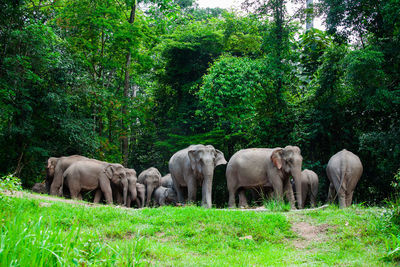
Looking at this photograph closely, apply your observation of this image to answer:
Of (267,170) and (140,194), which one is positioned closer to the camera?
(267,170)

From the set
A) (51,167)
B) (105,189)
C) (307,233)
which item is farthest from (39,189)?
(307,233)

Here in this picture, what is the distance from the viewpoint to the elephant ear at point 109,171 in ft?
46.7

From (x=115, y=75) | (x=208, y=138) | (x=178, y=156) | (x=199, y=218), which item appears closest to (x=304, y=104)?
(x=208, y=138)

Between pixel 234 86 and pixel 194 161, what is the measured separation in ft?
16.0

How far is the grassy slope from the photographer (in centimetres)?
365

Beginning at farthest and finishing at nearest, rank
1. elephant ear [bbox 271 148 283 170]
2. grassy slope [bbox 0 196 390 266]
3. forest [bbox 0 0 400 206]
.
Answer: forest [bbox 0 0 400 206]
elephant ear [bbox 271 148 283 170]
grassy slope [bbox 0 196 390 266]

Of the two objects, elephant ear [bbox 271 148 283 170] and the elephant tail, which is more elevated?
elephant ear [bbox 271 148 283 170]

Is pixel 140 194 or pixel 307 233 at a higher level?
pixel 307 233

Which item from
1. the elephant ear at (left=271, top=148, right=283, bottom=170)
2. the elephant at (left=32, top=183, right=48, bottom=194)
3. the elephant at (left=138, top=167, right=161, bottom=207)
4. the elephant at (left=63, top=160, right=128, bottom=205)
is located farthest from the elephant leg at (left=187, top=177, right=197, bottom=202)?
the elephant at (left=32, top=183, right=48, bottom=194)

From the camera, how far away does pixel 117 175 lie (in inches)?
576

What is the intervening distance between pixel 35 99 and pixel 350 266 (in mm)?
14935

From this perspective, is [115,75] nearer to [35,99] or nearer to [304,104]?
[35,99]

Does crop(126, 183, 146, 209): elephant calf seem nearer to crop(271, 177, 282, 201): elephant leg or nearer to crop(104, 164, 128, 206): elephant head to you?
crop(104, 164, 128, 206): elephant head

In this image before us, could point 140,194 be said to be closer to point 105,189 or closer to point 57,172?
point 105,189
